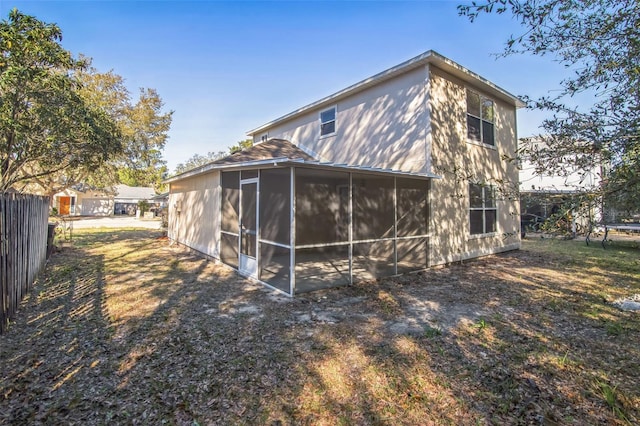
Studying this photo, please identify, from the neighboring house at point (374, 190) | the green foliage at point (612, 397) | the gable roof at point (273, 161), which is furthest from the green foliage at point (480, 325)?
the gable roof at point (273, 161)

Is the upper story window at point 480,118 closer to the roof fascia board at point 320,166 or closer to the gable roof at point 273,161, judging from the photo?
Result: the roof fascia board at point 320,166

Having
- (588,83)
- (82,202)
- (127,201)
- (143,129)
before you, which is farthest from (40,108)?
(127,201)

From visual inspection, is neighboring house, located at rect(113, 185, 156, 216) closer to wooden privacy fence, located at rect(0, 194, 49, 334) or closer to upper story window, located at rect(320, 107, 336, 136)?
upper story window, located at rect(320, 107, 336, 136)

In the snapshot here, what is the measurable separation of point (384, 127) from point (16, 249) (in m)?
8.44

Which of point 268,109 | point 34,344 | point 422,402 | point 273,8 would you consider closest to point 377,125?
point 273,8

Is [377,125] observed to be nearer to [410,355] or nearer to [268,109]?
[410,355]

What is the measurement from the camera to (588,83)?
382cm

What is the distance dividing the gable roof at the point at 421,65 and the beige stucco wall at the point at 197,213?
4647 mm

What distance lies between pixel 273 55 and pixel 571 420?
10.9 m

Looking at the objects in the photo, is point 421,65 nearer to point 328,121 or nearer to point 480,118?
point 480,118

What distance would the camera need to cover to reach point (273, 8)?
312 inches

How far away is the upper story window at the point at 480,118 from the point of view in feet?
30.1

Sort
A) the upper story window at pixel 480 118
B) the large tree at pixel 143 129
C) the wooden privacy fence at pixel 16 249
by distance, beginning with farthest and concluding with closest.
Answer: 1. the large tree at pixel 143 129
2. the upper story window at pixel 480 118
3. the wooden privacy fence at pixel 16 249

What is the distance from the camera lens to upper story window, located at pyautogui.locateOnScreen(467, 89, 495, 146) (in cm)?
917
